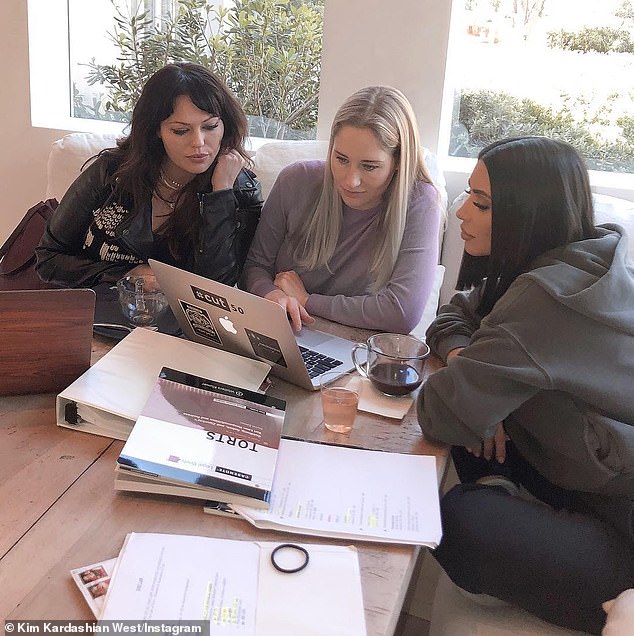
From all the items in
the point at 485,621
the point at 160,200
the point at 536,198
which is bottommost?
the point at 485,621

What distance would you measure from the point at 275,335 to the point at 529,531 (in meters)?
0.51

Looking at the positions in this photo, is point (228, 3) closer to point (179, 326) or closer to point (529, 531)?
point (179, 326)

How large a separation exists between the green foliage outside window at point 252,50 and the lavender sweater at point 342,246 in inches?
32.3

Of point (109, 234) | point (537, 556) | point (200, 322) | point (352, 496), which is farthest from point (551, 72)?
point (352, 496)

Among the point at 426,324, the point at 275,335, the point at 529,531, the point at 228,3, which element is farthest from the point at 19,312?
the point at 228,3

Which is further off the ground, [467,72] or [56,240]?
[467,72]

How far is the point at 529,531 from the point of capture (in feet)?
3.85

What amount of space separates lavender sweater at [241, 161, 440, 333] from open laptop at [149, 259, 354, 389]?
0.36 meters

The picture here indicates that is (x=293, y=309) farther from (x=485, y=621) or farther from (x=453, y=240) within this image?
(x=453, y=240)

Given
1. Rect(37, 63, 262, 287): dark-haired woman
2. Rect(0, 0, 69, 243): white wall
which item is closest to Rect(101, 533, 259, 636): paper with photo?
Rect(37, 63, 262, 287): dark-haired woman

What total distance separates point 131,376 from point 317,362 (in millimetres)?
357

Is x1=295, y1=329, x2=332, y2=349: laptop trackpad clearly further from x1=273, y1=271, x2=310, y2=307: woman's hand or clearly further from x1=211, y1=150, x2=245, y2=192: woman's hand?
x1=211, y1=150, x2=245, y2=192: woman's hand

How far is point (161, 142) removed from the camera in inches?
75.9

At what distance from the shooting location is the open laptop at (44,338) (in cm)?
116
